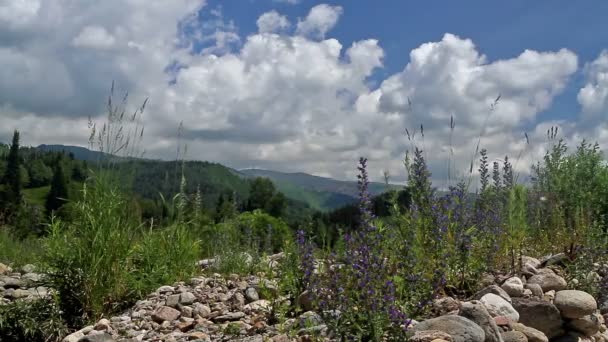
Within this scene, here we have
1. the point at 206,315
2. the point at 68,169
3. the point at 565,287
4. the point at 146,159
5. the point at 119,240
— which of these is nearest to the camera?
the point at 206,315

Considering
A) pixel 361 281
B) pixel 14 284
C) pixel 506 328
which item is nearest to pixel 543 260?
pixel 506 328

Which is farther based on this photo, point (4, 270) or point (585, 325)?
point (4, 270)

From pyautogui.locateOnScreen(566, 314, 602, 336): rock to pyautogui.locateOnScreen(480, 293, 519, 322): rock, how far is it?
29.1 inches

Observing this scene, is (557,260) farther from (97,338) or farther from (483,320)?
(97,338)

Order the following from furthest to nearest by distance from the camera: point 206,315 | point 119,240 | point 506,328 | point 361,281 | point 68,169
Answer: point 68,169
point 119,240
point 206,315
point 506,328
point 361,281

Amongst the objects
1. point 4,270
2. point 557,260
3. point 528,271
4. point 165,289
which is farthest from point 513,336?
point 4,270

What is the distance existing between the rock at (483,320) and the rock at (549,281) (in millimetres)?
1658

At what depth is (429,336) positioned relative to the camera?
11.9 ft

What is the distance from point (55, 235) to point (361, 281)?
3125 millimetres

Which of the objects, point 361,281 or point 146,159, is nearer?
point 361,281

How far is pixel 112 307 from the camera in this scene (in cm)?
521

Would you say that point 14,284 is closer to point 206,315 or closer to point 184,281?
point 184,281

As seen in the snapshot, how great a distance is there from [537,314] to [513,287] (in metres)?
0.37

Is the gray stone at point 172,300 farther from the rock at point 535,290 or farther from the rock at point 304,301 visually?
the rock at point 535,290
